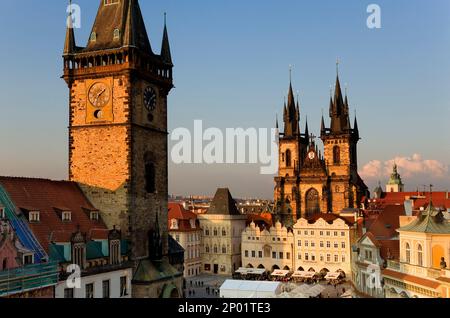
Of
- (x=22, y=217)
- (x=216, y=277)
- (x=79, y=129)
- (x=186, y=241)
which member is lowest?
(x=216, y=277)

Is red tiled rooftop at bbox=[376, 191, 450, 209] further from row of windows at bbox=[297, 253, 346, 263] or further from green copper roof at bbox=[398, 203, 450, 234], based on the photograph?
green copper roof at bbox=[398, 203, 450, 234]

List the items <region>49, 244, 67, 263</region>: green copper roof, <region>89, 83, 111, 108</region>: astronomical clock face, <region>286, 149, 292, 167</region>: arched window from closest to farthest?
<region>49, 244, 67, 263</region>: green copper roof
<region>89, 83, 111, 108</region>: astronomical clock face
<region>286, 149, 292, 167</region>: arched window

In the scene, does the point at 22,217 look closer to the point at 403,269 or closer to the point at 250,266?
the point at 403,269

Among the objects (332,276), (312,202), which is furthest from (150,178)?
(312,202)

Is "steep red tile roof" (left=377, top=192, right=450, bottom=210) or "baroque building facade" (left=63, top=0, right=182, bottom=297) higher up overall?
"baroque building facade" (left=63, top=0, right=182, bottom=297)

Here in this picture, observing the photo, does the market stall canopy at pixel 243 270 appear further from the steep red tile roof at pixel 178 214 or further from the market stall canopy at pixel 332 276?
the market stall canopy at pixel 332 276

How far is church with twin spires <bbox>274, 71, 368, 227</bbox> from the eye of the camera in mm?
102375

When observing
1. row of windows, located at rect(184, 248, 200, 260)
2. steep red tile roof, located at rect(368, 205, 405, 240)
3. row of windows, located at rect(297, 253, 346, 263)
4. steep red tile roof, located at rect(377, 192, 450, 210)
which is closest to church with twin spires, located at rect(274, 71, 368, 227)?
steep red tile roof, located at rect(377, 192, 450, 210)

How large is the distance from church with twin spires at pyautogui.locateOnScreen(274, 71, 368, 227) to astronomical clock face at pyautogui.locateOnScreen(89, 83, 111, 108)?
65.2 m

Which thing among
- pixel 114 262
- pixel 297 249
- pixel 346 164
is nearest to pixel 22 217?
pixel 114 262

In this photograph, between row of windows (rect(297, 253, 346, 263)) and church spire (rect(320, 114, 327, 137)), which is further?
church spire (rect(320, 114, 327, 137))

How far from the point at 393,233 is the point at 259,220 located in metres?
57.2

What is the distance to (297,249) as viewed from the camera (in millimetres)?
87688
